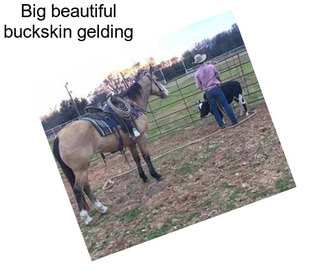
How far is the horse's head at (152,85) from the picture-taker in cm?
338

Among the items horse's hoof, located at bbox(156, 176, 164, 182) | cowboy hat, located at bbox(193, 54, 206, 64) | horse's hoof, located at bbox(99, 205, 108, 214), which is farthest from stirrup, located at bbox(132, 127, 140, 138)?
cowboy hat, located at bbox(193, 54, 206, 64)

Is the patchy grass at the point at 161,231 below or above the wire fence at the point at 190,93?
below

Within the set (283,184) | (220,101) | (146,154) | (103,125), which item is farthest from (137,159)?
(283,184)

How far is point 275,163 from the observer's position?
3.30 metres

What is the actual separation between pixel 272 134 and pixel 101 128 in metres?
1.30

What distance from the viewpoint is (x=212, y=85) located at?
3439 mm

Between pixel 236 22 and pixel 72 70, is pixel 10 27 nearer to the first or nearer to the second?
pixel 72 70

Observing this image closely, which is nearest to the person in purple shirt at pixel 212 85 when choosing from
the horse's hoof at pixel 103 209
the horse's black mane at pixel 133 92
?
the horse's black mane at pixel 133 92

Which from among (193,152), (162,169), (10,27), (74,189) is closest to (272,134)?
(193,152)

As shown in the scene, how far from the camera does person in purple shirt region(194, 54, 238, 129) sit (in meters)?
3.38

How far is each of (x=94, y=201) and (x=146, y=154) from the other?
1.69 feet

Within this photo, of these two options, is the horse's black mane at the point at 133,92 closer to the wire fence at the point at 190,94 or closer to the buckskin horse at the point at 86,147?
the buckskin horse at the point at 86,147

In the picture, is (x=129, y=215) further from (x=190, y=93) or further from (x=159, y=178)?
(x=190, y=93)

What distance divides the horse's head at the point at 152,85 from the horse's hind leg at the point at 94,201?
2.80 ft
